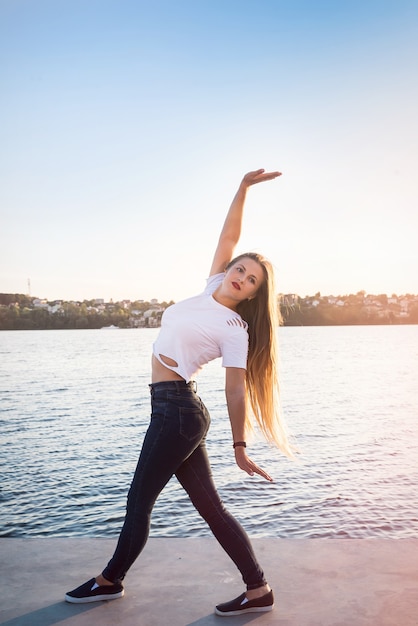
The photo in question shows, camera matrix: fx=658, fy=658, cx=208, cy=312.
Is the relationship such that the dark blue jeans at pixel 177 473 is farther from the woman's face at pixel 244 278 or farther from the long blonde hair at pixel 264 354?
the woman's face at pixel 244 278

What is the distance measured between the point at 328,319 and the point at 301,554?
467ft

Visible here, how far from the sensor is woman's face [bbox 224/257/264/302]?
3.33m

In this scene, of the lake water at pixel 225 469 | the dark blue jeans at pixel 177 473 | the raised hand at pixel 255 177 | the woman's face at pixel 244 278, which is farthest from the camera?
the lake water at pixel 225 469

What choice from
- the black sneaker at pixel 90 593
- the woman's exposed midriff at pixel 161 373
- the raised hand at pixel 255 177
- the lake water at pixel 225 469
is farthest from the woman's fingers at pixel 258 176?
the lake water at pixel 225 469

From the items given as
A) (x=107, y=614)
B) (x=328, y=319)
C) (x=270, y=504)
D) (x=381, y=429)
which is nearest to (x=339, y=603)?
(x=107, y=614)

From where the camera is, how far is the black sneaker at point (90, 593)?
3.27m

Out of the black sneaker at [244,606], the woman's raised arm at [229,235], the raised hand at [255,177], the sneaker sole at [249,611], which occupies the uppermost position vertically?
the raised hand at [255,177]

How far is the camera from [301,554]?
383 cm

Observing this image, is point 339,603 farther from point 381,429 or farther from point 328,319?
point 328,319

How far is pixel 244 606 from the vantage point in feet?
10.4

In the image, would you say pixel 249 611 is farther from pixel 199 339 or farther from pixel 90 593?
pixel 199 339

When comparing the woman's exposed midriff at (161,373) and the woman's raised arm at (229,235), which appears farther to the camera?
the woman's raised arm at (229,235)

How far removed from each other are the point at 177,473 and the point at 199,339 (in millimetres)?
712

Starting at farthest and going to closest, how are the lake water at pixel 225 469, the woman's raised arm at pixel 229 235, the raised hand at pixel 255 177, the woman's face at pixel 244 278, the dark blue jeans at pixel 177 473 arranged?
the lake water at pixel 225 469, the raised hand at pixel 255 177, the woman's raised arm at pixel 229 235, the woman's face at pixel 244 278, the dark blue jeans at pixel 177 473
